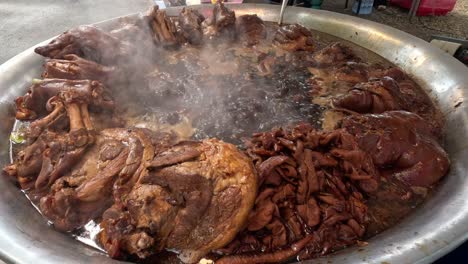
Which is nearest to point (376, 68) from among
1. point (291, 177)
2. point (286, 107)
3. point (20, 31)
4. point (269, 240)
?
point (286, 107)

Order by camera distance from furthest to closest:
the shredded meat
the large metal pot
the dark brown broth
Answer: the dark brown broth
the shredded meat
the large metal pot

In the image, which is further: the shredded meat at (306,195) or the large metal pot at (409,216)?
the shredded meat at (306,195)

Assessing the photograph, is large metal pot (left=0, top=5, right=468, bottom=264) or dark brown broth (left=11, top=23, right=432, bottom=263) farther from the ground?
large metal pot (left=0, top=5, right=468, bottom=264)

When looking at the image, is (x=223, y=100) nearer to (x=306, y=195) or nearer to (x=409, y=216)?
(x=306, y=195)

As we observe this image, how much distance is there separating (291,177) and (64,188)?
194cm

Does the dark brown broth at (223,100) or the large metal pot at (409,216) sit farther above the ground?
the large metal pot at (409,216)

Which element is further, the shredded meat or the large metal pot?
the shredded meat

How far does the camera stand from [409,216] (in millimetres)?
2717

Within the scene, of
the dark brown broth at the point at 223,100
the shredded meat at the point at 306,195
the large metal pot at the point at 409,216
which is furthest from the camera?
the dark brown broth at the point at 223,100

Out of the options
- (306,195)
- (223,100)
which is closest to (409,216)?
(306,195)

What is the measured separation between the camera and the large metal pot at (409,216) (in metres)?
2.23

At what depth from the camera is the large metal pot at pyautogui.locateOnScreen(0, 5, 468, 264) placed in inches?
88.0

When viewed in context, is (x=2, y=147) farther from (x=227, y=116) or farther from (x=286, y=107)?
(x=286, y=107)

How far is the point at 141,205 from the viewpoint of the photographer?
243cm
